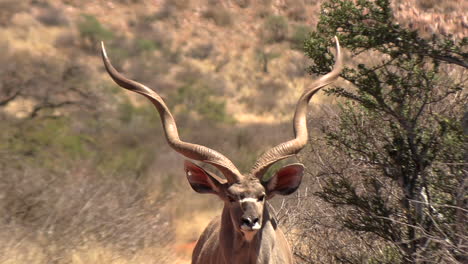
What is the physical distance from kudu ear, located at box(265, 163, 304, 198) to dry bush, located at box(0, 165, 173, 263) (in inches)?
111

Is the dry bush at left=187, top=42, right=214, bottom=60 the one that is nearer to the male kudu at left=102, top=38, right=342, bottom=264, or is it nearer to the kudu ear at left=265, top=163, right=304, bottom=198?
the male kudu at left=102, top=38, right=342, bottom=264

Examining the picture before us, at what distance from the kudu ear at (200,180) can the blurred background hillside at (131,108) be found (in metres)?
2.36

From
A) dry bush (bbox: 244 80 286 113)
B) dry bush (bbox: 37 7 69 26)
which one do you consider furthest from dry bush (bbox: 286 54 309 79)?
dry bush (bbox: 37 7 69 26)

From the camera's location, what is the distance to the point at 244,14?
115 ft

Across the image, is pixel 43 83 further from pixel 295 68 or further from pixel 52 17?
pixel 295 68

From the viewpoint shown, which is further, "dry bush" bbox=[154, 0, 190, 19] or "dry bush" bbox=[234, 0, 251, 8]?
"dry bush" bbox=[234, 0, 251, 8]

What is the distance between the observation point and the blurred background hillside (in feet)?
22.5

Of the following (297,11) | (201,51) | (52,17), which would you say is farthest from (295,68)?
(52,17)

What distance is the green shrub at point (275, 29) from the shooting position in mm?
32500

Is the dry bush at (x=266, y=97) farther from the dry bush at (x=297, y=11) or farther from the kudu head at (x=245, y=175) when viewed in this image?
the kudu head at (x=245, y=175)

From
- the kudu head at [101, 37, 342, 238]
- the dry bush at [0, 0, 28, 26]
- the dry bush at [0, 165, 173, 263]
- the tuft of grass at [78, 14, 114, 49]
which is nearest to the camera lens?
the kudu head at [101, 37, 342, 238]

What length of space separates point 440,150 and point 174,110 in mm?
13111

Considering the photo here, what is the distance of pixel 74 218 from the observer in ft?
22.4

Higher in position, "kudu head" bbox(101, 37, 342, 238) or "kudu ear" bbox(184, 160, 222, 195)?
"kudu head" bbox(101, 37, 342, 238)
